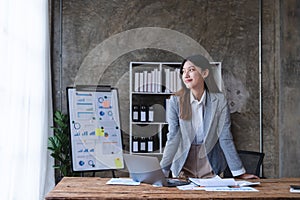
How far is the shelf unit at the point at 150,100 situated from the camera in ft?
18.5

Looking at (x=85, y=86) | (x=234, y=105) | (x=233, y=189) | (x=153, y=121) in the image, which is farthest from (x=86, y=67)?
(x=233, y=189)

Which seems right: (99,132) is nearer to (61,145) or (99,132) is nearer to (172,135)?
(61,145)

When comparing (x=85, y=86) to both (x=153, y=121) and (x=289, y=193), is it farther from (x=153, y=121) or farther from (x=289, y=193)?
(x=289, y=193)

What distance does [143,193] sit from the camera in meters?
2.90

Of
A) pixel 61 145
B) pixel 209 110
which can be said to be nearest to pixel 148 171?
pixel 209 110

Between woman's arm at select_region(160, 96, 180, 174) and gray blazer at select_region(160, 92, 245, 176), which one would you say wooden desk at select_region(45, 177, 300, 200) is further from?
woman's arm at select_region(160, 96, 180, 174)

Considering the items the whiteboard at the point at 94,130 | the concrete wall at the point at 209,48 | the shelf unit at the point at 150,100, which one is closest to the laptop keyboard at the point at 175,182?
the whiteboard at the point at 94,130

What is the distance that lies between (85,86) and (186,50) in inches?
55.2

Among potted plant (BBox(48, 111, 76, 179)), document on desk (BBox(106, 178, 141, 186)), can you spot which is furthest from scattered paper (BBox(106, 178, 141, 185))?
potted plant (BBox(48, 111, 76, 179))

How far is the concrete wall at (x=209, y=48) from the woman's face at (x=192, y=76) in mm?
1411

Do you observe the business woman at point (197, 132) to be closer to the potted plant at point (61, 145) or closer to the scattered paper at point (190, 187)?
the scattered paper at point (190, 187)

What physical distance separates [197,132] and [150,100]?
6.01ft

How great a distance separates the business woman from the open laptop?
2.18 feet

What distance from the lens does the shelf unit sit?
18.5 ft
